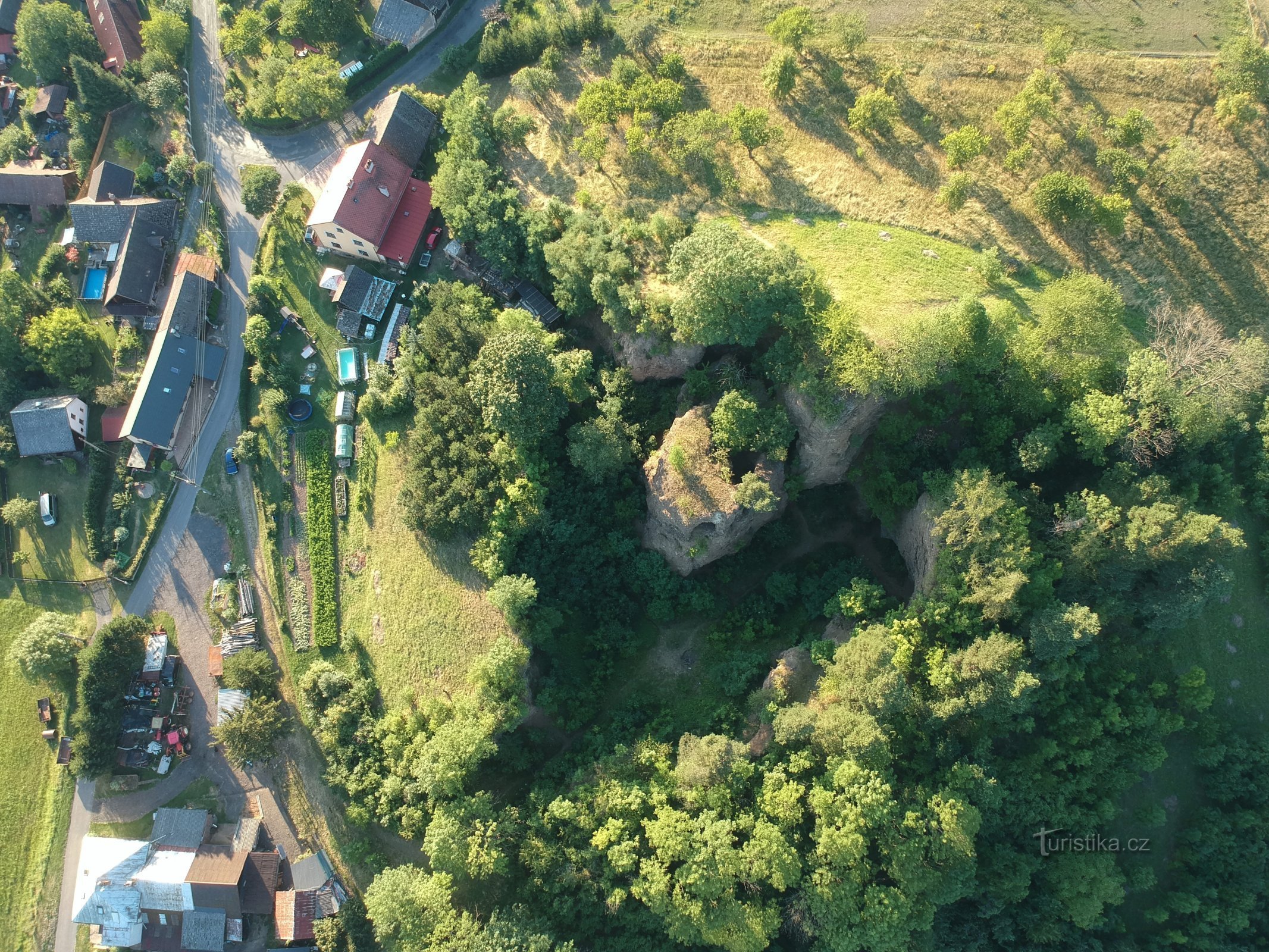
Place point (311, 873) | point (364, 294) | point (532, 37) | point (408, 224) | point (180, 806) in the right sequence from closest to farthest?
point (311, 873)
point (180, 806)
point (364, 294)
point (408, 224)
point (532, 37)

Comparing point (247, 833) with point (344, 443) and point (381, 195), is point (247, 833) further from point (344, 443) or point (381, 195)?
point (381, 195)

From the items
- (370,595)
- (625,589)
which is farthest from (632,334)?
(370,595)

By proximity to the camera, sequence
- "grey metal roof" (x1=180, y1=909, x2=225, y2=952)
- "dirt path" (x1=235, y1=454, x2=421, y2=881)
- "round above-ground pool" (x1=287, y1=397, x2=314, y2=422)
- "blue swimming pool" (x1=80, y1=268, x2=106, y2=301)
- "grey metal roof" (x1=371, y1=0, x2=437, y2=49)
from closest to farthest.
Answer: "grey metal roof" (x1=180, y1=909, x2=225, y2=952)
"dirt path" (x1=235, y1=454, x2=421, y2=881)
"round above-ground pool" (x1=287, y1=397, x2=314, y2=422)
"blue swimming pool" (x1=80, y1=268, x2=106, y2=301)
"grey metal roof" (x1=371, y1=0, x2=437, y2=49)

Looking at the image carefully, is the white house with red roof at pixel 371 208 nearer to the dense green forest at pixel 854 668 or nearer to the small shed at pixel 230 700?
the dense green forest at pixel 854 668

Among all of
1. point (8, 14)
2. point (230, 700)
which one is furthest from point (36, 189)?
point (230, 700)

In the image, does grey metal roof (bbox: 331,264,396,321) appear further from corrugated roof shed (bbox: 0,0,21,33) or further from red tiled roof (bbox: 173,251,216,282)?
corrugated roof shed (bbox: 0,0,21,33)

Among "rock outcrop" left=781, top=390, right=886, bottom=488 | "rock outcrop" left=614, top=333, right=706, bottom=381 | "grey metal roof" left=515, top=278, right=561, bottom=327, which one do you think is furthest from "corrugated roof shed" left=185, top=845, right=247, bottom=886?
"rock outcrop" left=781, top=390, right=886, bottom=488

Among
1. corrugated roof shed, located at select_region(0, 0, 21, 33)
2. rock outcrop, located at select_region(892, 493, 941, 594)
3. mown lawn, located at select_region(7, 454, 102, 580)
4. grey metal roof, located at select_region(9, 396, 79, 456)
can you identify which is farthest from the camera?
corrugated roof shed, located at select_region(0, 0, 21, 33)
